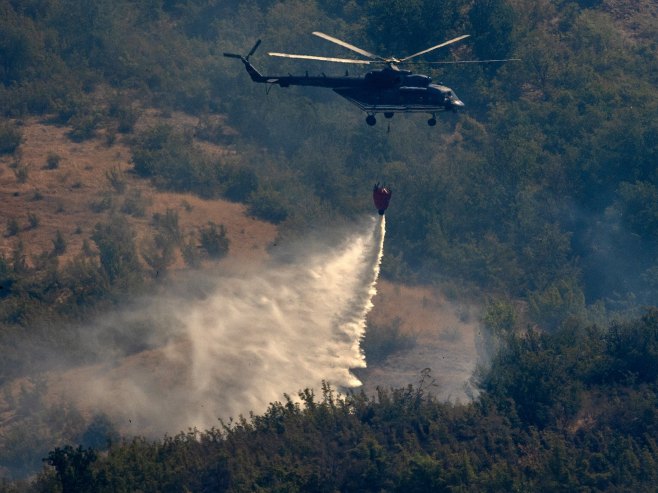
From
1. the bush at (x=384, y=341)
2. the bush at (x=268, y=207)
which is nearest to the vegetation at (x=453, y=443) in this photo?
the bush at (x=384, y=341)

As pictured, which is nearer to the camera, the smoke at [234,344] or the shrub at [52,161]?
the smoke at [234,344]

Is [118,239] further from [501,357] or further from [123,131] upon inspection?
[501,357]

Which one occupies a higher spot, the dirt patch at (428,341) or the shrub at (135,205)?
the shrub at (135,205)

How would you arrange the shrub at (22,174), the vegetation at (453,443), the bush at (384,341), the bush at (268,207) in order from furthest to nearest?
the bush at (268,207)
the shrub at (22,174)
the bush at (384,341)
the vegetation at (453,443)

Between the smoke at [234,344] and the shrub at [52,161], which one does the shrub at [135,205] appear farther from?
the smoke at [234,344]

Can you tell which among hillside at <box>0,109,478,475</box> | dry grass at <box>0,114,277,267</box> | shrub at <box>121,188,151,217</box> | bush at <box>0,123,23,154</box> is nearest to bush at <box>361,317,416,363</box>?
hillside at <box>0,109,478,475</box>

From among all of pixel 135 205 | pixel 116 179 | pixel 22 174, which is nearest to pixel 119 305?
pixel 135 205

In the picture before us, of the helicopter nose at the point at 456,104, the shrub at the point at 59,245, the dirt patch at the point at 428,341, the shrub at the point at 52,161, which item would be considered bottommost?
the dirt patch at the point at 428,341

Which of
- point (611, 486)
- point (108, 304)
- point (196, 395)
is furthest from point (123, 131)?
point (611, 486)
